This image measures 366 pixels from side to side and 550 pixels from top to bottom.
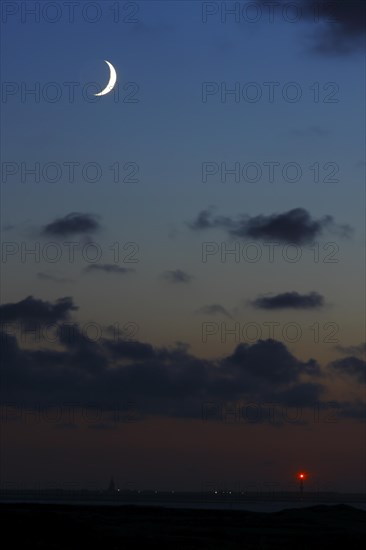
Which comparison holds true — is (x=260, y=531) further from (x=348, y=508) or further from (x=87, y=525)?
(x=348, y=508)

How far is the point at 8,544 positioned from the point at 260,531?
32240mm

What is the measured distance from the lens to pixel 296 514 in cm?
12331

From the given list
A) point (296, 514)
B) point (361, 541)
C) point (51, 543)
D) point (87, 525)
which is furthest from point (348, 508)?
point (51, 543)

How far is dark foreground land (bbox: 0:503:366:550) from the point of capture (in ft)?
284

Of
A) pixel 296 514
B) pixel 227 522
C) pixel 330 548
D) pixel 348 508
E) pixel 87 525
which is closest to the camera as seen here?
pixel 330 548

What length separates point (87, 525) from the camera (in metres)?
96.7

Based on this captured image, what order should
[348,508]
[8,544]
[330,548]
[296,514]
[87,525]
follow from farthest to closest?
[348,508] < [296,514] < [87,525] < [330,548] < [8,544]

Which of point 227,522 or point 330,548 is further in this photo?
point 227,522

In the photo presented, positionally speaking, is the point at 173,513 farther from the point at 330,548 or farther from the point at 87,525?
the point at 330,548

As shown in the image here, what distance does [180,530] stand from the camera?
329 feet

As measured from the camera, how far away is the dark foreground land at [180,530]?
86.5 metres

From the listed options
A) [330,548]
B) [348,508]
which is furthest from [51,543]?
[348,508]

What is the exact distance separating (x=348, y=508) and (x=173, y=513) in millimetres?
27135

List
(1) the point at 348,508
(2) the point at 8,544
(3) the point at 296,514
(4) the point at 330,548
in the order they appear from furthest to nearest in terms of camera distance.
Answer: (1) the point at 348,508, (3) the point at 296,514, (4) the point at 330,548, (2) the point at 8,544
